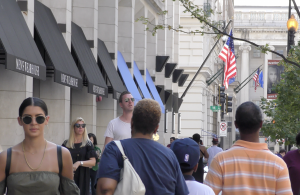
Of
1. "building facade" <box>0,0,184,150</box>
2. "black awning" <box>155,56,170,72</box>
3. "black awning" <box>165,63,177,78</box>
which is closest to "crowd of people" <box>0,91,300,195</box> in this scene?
"building facade" <box>0,0,184,150</box>

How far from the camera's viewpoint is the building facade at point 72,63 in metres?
12.0

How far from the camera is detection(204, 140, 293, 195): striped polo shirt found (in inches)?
192

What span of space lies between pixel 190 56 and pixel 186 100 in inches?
125

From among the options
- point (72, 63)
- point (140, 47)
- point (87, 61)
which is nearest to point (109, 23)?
point (87, 61)

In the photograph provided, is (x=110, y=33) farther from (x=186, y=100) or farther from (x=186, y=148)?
(x=186, y=100)

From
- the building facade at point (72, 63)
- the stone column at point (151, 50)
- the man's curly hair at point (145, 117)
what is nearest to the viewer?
the man's curly hair at point (145, 117)

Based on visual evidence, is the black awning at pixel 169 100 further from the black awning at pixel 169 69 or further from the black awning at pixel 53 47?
the black awning at pixel 53 47

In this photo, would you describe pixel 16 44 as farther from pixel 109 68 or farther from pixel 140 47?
pixel 140 47

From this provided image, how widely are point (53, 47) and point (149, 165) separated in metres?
9.96

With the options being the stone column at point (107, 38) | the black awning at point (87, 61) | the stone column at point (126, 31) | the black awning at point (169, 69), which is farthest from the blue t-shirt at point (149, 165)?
the black awning at point (169, 69)

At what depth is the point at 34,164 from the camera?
15.3 ft

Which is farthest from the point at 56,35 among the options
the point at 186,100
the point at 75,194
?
the point at 186,100

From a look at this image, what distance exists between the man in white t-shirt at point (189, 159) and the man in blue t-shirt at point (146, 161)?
0.11 metres

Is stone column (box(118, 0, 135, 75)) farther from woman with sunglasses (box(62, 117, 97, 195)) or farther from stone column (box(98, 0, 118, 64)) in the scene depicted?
woman with sunglasses (box(62, 117, 97, 195))
